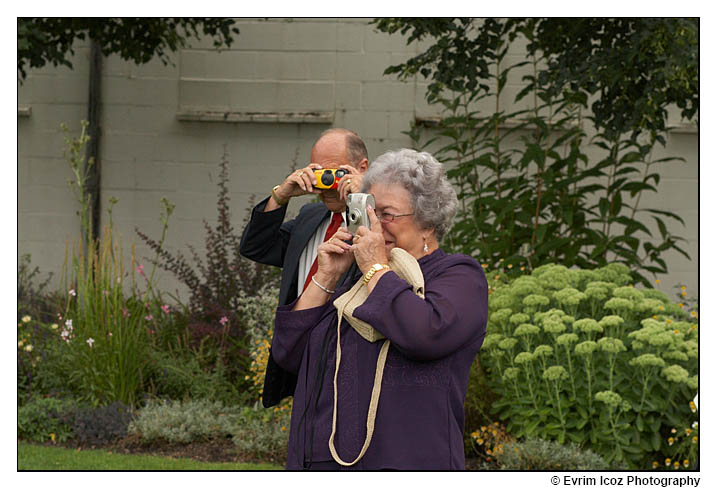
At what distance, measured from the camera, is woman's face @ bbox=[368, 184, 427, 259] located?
2.18m

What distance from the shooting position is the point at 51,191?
7785 millimetres

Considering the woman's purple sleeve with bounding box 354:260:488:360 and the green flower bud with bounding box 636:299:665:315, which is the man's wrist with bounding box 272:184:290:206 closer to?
the woman's purple sleeve with bounding box 354:260:488:360

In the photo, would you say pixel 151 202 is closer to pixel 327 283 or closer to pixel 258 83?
pixel 258 83

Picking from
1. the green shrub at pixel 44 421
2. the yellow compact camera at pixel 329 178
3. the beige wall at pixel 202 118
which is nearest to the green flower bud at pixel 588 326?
the yellow compact camera at pixel 329 178

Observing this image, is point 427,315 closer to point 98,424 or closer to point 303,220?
point 303,220

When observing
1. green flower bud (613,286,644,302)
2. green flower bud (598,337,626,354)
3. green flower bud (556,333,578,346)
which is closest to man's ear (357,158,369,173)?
green flower bud (556,333,578,346)

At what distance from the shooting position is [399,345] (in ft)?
6.58

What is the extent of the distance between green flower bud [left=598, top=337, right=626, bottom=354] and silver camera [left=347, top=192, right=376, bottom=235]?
95.0 inches

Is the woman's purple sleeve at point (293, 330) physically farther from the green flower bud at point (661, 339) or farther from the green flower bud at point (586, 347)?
the green flower bud at point (661, 339)

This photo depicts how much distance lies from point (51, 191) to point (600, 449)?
5.82 metres

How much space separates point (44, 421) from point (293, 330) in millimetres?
3556

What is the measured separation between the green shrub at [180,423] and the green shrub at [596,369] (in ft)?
5.77

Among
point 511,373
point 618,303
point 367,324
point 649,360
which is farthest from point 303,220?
point 618,303

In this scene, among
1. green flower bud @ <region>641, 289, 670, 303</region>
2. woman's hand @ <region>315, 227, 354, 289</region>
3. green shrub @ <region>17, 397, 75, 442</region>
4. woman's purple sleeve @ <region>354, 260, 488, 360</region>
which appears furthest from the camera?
green shrub @ <region>17, 397, 75, 442</region>
